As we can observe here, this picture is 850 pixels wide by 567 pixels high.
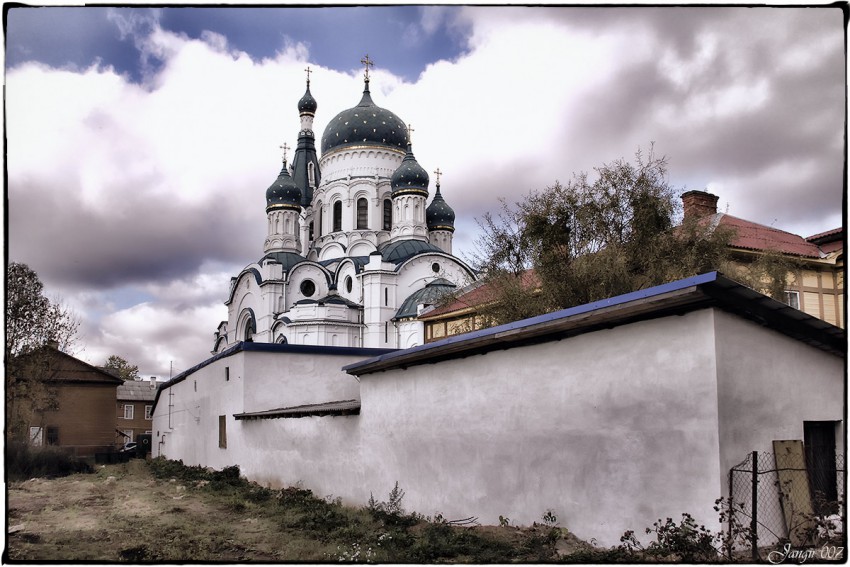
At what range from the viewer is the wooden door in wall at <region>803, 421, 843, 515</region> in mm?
8555

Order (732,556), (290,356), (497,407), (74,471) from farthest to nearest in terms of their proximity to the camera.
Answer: (74,471) → (290,356) → (497,407) → (732,556)

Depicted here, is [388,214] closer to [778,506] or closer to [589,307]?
[589,307]

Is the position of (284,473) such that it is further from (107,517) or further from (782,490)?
(782,490)

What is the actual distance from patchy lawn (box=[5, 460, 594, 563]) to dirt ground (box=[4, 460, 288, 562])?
0.05 feet

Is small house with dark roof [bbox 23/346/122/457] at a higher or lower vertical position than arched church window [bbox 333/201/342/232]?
lower

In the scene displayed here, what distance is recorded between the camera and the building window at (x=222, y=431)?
19.2 m

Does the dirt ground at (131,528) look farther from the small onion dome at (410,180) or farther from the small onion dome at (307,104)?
the small onion dome at (307,104)

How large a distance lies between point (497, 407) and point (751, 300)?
3.49 m

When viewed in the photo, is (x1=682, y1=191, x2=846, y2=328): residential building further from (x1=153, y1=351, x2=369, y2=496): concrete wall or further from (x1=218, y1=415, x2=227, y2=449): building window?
(x1=218, y1=415, x2=227, y2=449): building window

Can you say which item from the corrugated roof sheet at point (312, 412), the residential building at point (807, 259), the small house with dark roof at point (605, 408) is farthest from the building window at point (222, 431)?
the residential building at point (807, 259)

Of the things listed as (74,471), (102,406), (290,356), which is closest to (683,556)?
(290,356)

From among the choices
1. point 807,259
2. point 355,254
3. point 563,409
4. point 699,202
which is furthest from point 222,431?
point 355,254

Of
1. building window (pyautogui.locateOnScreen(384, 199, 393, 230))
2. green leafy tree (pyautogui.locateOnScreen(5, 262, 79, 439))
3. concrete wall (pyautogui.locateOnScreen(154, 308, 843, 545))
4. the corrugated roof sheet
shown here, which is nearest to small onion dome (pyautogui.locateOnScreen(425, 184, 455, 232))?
building window (pyautogui.locateOnScreen(384, 199, 393, 230))

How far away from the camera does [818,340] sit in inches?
334
